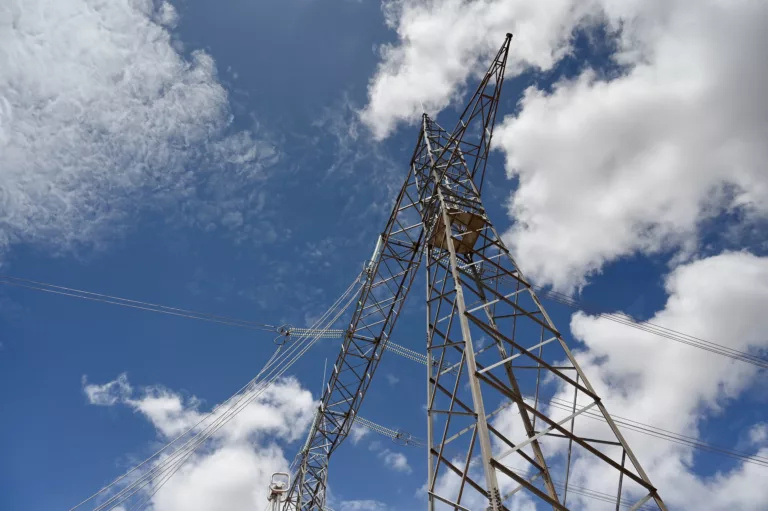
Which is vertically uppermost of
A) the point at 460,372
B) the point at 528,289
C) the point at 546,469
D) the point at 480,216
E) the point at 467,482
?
the point at 480,216

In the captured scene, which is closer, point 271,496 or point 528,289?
point 528,289

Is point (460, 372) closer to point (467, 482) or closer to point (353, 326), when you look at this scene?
point (467, 482)

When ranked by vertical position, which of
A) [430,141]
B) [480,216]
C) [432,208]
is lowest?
[480,216]

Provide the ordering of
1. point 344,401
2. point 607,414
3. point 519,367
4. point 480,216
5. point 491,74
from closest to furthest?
point 607,414
point 519,367
point 480,216
point 491,74
point 344,401

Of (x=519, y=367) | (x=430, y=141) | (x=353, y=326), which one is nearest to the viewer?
(x=519, y=367)

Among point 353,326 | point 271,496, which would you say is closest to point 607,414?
point 353,326

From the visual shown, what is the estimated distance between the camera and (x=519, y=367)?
420 inches

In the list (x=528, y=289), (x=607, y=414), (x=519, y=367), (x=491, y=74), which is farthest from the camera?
(x=491, y=74)

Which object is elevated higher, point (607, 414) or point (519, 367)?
point (519, 367)

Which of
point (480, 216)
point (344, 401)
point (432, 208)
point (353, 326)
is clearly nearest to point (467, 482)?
point (480, 216)

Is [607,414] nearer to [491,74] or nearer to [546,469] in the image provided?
[546,469]

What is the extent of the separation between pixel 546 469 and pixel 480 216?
735cm

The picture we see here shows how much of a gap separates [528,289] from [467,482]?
194 inches

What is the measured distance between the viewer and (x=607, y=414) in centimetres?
884
